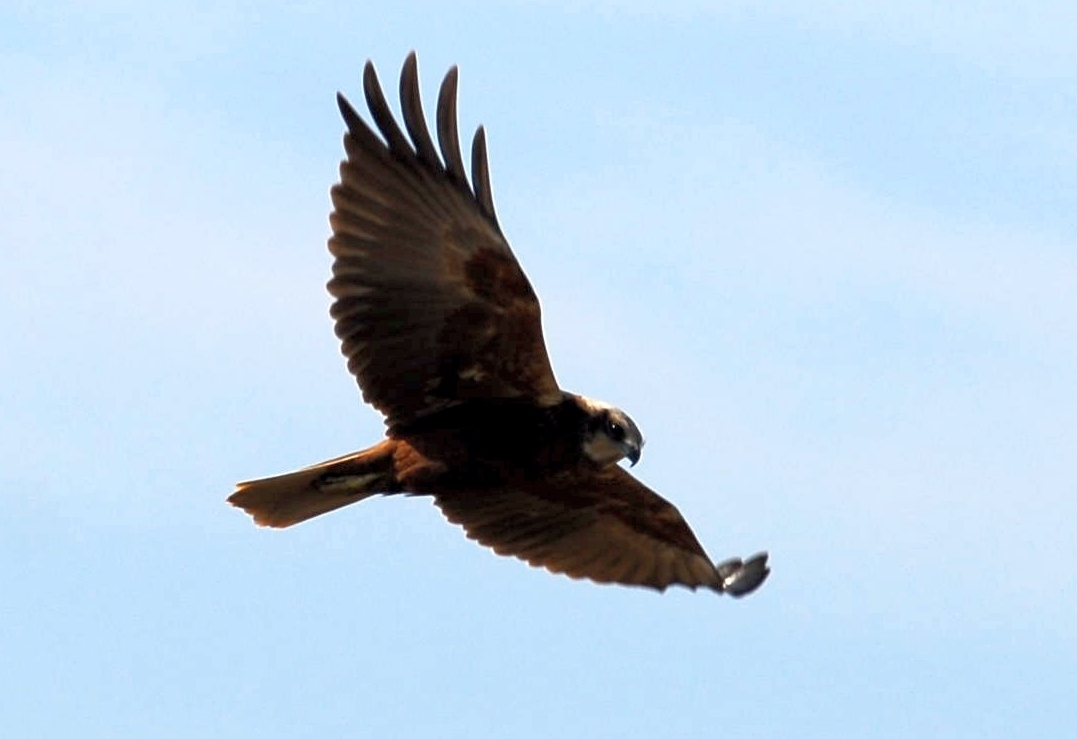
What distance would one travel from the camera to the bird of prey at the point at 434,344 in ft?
49.9

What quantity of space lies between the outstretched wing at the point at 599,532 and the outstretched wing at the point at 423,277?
1153 mm

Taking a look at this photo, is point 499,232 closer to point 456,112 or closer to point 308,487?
point 456,112

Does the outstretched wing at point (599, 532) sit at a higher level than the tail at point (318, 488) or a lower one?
lower

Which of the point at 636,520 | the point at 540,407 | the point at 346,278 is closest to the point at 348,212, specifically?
the point at 346,278

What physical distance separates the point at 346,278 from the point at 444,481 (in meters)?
1.44

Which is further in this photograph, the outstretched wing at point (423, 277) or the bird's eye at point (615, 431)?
the bird's eye at point (615, 431)

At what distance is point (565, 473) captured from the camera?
15.9 metres

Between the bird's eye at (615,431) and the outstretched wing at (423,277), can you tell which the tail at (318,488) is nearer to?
the outstretched wing at (423,277)

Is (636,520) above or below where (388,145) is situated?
below

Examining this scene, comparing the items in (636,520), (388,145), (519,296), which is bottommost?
(636,520)

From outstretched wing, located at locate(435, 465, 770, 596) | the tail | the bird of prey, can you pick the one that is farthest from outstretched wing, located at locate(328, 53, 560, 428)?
outstretched wing, located at locate(435, 465, 770, 596)

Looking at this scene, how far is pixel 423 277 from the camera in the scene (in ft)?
50.5

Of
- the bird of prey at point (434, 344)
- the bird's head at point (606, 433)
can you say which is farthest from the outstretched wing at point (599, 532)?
the bird's head at point (606, 433)

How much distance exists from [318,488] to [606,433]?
1.83 metres
